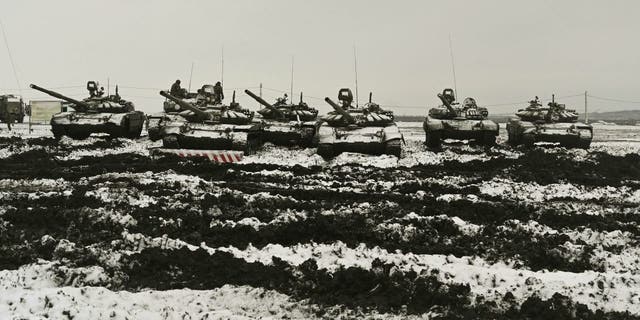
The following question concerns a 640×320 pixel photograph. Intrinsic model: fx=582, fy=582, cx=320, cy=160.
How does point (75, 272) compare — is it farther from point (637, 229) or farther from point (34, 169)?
point (34, 169)

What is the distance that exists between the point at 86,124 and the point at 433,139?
11.7m

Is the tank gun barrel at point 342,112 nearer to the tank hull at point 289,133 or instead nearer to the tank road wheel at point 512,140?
the tank hull at point 289,133

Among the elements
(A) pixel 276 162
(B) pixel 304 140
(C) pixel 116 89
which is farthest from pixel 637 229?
(C) pixel 116 89

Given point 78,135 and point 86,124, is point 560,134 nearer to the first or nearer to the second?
point 86,124

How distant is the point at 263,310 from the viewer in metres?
4.62

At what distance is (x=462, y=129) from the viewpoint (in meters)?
19.0

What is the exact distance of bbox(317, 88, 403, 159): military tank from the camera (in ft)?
50.8

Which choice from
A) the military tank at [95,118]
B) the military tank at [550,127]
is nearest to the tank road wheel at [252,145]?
the military tank at [95,118]

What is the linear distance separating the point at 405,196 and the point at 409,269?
4153mm

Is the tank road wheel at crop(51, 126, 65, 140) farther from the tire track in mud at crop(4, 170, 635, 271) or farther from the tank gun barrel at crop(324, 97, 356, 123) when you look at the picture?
the tire track in mud at crop(4, 170, 635, 271)

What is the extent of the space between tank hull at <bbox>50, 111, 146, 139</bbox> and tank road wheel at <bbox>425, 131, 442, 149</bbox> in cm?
1049

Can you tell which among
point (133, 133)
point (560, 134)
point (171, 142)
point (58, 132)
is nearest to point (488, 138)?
point (560, 134)

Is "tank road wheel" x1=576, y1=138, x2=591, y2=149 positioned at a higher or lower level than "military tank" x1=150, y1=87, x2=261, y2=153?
lower

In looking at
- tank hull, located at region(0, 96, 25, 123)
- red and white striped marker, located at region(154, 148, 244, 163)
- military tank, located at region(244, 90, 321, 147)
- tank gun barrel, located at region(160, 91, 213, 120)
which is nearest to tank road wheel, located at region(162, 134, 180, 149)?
tank gun barrel, located at region(160, 91, 213, 120)
